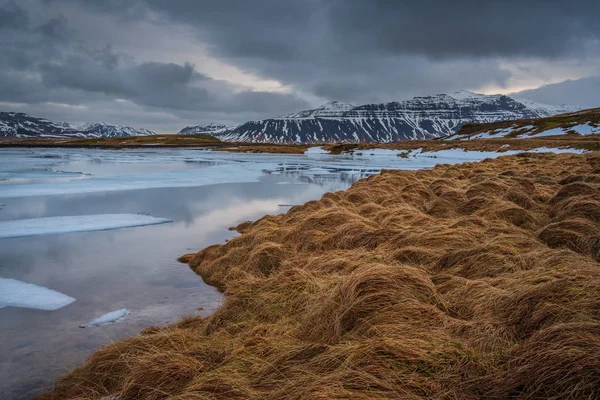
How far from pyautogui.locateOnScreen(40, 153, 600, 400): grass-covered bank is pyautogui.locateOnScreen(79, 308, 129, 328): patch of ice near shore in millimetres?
923

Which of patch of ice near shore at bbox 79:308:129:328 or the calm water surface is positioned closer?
the calm water surface

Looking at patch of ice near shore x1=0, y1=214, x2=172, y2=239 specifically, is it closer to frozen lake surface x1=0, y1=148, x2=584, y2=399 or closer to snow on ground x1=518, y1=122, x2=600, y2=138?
frozen lake surface x1=0, y1=148, x2=584, y2=399

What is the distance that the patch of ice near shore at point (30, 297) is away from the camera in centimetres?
575

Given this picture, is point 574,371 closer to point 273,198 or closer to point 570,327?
point 570,327

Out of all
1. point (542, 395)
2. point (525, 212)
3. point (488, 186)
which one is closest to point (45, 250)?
point (542, 395)

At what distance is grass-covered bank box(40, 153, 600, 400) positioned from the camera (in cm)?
246

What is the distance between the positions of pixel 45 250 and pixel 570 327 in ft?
31.8

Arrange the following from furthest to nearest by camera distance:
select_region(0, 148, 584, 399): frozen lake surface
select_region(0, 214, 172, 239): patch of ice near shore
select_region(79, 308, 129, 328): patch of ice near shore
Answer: select_region(0, 214, 172, 239): patch of ice near shore → select_region(79, 308, 129, 328): patch of ice near shore → select_region(0, 148, 584, 399): frozen lake surface

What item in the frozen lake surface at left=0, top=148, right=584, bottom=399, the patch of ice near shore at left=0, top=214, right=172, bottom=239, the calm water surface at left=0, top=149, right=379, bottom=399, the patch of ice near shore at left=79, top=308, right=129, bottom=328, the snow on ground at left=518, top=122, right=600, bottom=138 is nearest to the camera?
the calm water surface at left=0, top=149, right=379, bottom=399

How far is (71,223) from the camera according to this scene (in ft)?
37.2

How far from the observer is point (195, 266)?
788 centimetres

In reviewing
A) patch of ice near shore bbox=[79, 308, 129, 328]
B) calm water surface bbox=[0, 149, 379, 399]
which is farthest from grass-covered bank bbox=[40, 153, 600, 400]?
patch of ice near shore bbox=[79, 308, 129, 328]

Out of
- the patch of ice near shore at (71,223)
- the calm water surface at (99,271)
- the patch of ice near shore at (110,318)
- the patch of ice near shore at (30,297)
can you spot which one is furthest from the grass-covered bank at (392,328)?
the patch of ice near shore at (71,223)

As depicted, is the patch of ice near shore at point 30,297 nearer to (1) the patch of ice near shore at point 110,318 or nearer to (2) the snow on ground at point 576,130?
(1) the patch of ice near shore at point 110,318
